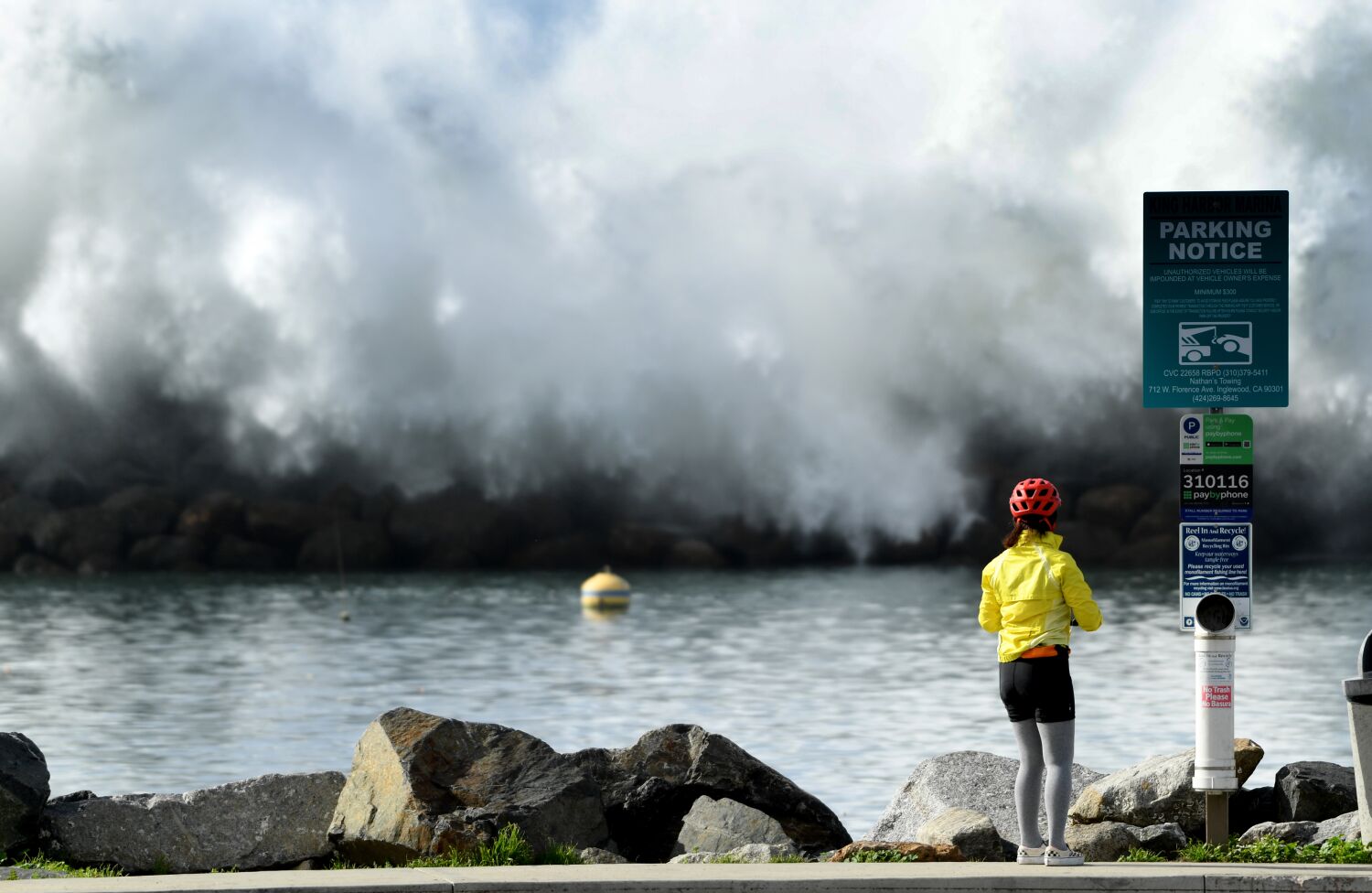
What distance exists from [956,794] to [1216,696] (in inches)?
137

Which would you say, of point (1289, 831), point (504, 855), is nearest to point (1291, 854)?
point (1289, 831)

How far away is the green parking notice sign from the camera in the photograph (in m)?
10.1

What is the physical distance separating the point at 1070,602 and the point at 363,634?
66194 mm

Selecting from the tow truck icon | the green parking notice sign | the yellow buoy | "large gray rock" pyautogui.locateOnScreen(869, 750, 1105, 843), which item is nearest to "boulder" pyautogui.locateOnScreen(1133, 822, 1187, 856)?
"large gray rock" pyautogui.locateOnScreen(869, 750, 1105, 843)

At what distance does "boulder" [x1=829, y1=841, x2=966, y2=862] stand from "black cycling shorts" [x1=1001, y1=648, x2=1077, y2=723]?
1017 millimetres

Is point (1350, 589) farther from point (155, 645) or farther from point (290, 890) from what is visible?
point (290, 890)

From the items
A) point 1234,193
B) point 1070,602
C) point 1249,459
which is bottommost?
point 1070,602

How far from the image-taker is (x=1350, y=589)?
371ft

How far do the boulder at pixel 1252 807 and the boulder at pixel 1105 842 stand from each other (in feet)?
7.36

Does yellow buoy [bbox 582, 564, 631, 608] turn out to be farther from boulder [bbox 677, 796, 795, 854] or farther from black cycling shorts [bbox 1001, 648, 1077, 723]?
black cycling shorts [bbox 1001, 648, 1077, 723]

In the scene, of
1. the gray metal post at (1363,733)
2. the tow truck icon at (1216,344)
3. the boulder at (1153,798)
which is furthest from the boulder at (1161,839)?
the tow truck icon at (1216,344)

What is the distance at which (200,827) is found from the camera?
10969 millimetres

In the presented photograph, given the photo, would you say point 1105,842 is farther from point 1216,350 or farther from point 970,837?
point 1216,350

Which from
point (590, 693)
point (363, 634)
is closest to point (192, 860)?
point (590, 693)
